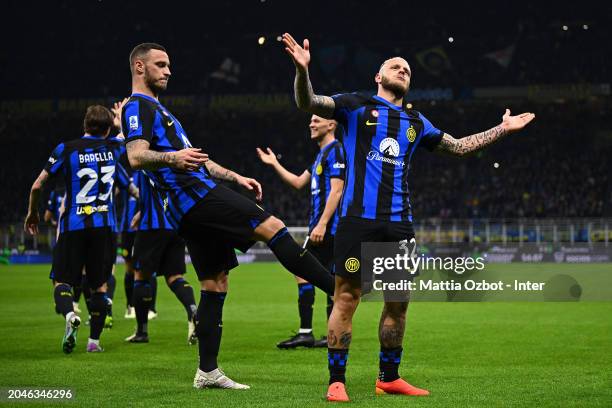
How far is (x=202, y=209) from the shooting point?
552cm

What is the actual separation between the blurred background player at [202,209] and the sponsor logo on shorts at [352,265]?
213mm

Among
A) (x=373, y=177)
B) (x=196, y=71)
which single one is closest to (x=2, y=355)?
(x=373, y=177)

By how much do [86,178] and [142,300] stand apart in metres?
1.56

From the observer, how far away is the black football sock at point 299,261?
17.8ft

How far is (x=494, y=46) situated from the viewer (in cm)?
3953

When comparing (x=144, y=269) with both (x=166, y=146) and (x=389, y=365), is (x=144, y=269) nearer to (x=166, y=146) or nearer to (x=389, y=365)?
(x=166, y=146)

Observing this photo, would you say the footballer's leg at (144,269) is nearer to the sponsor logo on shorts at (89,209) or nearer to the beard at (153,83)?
the sponsor logo on shorts at (89,209)

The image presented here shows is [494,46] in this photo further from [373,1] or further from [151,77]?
[151,77]

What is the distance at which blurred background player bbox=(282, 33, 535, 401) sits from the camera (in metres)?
5.33

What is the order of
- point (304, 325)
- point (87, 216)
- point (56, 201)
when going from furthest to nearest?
point (56, 201)
point (304, 325)
point (87, 216)

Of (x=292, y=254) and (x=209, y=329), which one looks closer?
(x=292, y=254)

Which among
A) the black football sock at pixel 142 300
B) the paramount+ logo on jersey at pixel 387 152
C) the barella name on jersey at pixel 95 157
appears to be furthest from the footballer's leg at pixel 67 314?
the paramount+ logo on jersey at pixel 387 152

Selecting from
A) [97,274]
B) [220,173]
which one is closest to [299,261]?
[220,173]

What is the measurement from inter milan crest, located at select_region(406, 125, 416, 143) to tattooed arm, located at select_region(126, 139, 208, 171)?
130 cm
